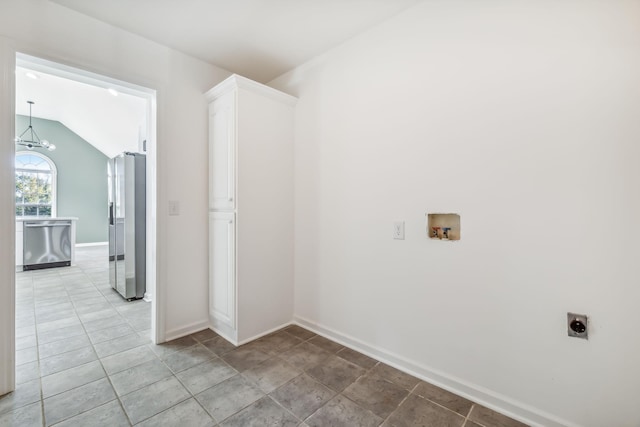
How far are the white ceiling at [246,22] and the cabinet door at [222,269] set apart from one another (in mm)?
1439

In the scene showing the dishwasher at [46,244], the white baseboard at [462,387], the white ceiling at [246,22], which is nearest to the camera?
the white baseboard at [462,387]

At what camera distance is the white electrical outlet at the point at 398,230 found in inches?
74.4

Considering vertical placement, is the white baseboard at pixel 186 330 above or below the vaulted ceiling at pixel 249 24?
below

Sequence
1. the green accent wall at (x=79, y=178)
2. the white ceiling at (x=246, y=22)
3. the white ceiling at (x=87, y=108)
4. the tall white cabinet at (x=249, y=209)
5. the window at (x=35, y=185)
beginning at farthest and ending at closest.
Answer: the green accent wall at (x=79, y=178) → the window at (x=35, y=185) → the white ceiling at (x=87, y=108) → the tall white cabinet at (x=249, y=209) → the white ceiling at (x=246, y=22)

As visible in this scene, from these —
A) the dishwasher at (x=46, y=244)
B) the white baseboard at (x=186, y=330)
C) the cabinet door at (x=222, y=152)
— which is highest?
the cabinet door at (x=222, y=152)

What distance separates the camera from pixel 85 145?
765 centimetres

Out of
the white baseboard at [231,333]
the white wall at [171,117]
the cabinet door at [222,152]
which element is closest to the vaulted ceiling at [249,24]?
the white wall at [171,117]

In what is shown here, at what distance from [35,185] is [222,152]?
7963mm

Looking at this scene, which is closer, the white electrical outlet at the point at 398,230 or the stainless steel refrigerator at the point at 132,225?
the white electrical outlet at the point at 398,230

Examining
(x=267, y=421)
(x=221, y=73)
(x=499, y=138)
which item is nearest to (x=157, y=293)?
(x=267, y=421)

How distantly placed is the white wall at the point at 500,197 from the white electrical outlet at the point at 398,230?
59mm

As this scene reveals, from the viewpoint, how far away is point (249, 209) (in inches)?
89.7

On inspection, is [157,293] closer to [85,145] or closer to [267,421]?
[267,421]

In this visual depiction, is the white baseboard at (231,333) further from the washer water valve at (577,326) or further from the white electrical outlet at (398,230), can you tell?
the washer water valve at (577,326)
